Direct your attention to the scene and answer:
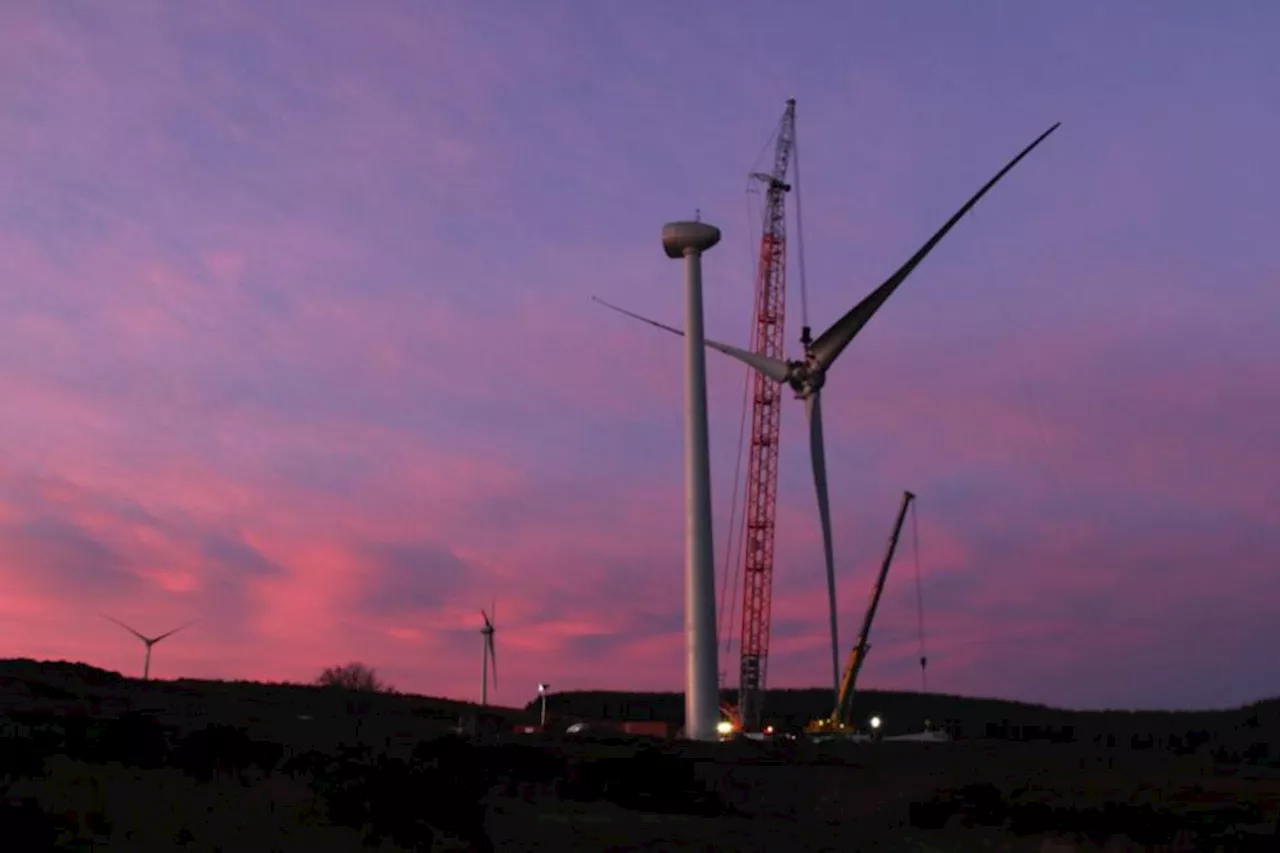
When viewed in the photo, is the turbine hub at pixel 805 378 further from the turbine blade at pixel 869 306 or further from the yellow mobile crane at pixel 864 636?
the yellow mobile crane at pixel 864 636

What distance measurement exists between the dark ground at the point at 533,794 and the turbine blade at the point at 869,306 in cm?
2528

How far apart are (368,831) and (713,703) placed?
51291mm

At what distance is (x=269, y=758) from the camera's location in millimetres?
56094

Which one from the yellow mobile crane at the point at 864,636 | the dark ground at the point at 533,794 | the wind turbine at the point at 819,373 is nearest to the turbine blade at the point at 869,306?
the wind turbine at the point at 819,373

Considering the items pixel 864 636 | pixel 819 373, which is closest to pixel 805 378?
pixel 819 373

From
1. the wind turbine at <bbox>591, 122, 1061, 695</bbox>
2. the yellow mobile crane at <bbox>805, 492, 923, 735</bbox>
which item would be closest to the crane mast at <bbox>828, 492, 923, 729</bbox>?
the yellow mobile crane at <bbox>805, 492, 923, 735</bbox>

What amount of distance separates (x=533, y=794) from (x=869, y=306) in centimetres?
3494

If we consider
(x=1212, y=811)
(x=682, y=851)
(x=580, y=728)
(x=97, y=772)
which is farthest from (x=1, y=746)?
(x=580, y=728)

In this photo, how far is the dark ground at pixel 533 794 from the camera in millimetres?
32062

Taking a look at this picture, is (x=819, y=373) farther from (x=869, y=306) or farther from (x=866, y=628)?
(x=866, y=628)

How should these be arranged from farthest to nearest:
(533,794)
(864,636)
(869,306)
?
(864,636) < (869,306) < (533,794)

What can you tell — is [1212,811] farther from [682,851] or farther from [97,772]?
[97,772]

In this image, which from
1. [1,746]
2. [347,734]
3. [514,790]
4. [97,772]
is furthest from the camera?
[347,734]

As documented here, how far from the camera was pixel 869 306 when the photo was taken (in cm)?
7400
